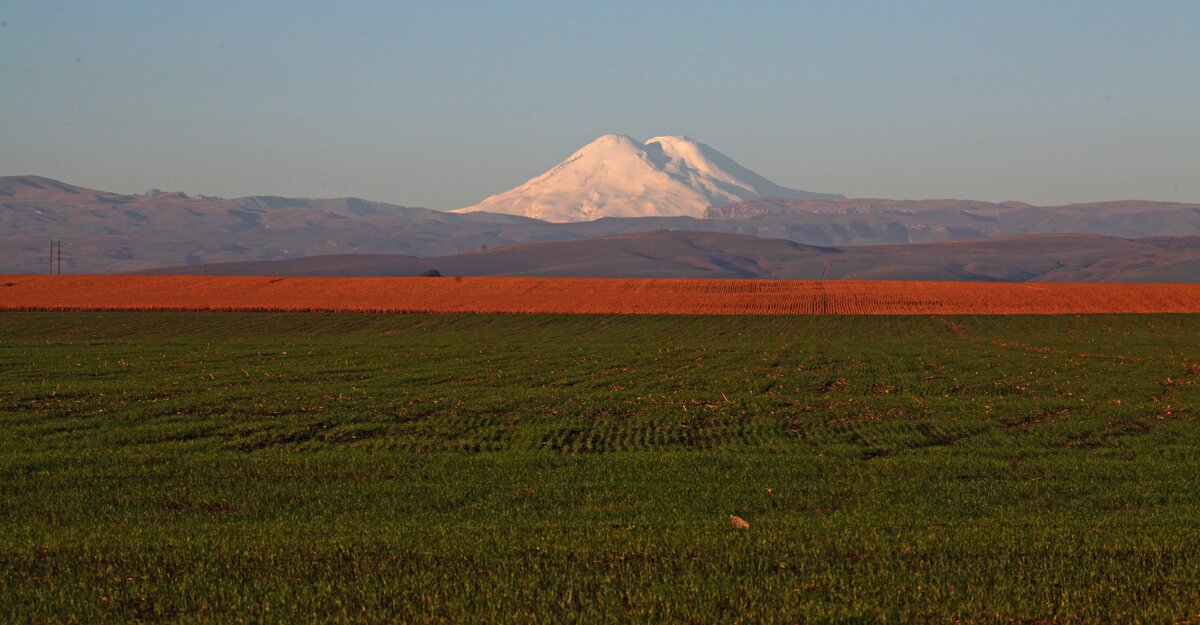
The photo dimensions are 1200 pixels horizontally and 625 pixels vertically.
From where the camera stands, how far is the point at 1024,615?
36.4 ft

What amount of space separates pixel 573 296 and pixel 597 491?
78.3 metres

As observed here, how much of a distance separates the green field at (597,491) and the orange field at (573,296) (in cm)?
4483

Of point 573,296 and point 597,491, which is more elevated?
point 573,296

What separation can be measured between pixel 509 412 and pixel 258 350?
22700 mm

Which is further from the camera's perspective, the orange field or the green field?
the orange field

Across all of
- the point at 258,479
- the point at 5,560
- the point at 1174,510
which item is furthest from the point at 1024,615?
the point at 258,479

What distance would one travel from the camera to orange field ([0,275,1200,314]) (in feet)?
282

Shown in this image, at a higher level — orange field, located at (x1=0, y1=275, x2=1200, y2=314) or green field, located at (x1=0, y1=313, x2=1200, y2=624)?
orange field, located at (x1=0, y1=275, x2=1200, y2=314)

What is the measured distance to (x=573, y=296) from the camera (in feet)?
317

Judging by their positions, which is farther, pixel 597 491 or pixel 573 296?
pixel 573 296

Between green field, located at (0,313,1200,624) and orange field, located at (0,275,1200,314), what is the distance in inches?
1765

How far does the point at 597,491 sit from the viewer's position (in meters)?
18.6

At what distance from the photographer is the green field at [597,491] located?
11844 millimetres

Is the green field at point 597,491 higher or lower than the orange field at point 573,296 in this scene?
lower
